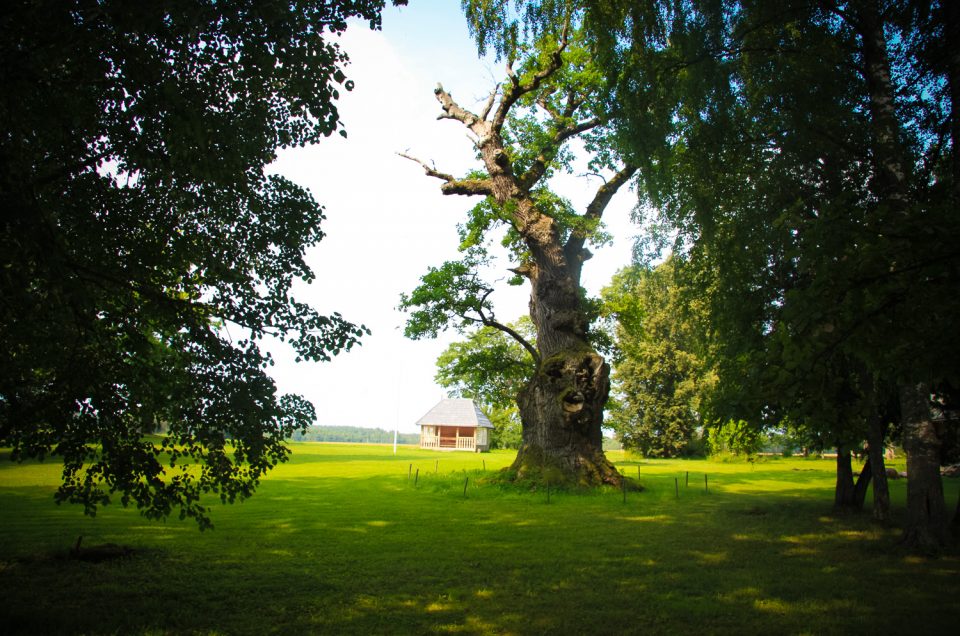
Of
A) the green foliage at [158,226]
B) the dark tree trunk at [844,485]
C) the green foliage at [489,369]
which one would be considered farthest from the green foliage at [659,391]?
the green foliage at [158,226]

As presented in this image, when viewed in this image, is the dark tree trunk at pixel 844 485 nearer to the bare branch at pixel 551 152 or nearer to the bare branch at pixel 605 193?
the bare branch at pixel 605 193

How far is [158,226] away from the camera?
626 centimetres

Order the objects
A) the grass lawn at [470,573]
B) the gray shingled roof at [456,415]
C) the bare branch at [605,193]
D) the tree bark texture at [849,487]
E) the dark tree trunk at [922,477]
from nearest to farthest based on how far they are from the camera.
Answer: the grass lawn at [470,573] < the dark tree trunk at [922,477] < the tree bark texture at [849,487] < the bare branch at [605,193] < the gray shingled roof at [456,415]

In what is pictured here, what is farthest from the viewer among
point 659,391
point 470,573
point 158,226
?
point 659,391

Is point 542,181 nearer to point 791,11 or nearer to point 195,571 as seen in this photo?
point 791,11

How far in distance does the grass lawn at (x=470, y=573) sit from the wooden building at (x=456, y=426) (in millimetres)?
47873

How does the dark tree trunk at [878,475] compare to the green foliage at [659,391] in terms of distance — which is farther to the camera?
the green foliage at [659,391]

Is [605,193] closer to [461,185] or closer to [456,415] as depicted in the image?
[461,185]

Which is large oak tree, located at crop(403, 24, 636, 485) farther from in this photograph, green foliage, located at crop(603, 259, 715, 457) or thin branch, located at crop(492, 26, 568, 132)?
green foliage, located at crop(603, 259, 715, 457)

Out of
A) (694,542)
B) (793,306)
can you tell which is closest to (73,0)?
(793,306)

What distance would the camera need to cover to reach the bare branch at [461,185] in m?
Result: 20.8

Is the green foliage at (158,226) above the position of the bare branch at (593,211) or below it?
below

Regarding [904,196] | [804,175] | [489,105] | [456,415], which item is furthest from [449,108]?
[456,415]

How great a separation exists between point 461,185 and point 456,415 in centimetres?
4498
